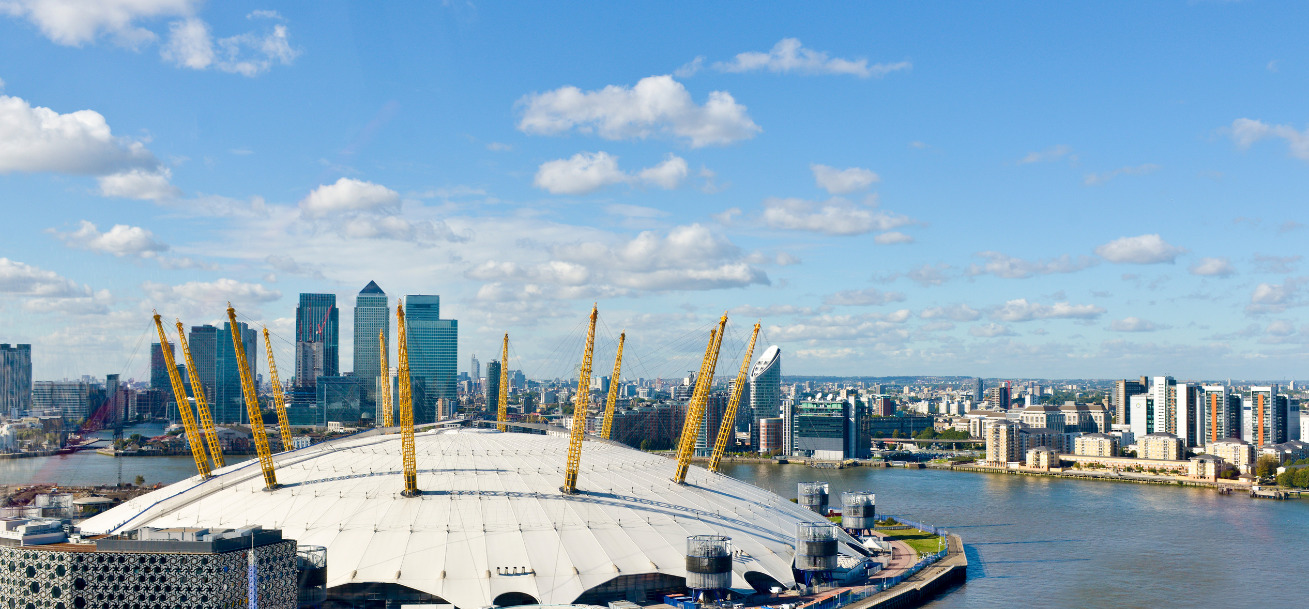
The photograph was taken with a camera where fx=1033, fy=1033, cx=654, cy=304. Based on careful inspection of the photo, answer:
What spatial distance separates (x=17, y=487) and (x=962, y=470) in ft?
280

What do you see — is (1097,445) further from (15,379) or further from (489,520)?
(15,379)

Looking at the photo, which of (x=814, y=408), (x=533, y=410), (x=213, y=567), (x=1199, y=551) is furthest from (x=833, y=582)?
(x=533, y=410)

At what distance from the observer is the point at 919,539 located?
158ft

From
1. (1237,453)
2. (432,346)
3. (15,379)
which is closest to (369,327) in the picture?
(432,346)

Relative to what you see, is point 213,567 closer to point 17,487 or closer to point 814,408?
point 17,487

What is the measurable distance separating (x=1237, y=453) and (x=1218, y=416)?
2201 cm

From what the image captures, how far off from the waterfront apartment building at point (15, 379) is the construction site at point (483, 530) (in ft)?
193

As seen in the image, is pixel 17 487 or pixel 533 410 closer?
pixel 17 487

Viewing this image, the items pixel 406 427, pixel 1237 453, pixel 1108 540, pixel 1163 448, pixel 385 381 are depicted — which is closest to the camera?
pixel 406 427

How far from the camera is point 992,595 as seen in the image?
1508 inches

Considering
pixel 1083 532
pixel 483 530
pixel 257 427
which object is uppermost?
pixel 257 427

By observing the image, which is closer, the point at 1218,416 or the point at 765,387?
the point at 1218,416

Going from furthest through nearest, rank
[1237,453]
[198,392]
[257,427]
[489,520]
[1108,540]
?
[1237,453] < [1108,540] < [198,392] < [257,427] < [489,520]

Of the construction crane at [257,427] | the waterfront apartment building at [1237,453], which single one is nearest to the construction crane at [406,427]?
the construction crane at [257,427]
